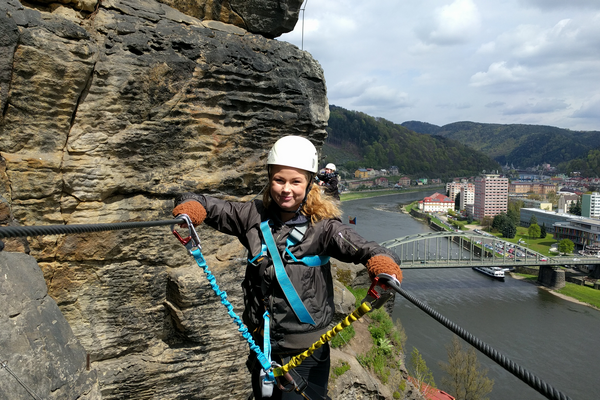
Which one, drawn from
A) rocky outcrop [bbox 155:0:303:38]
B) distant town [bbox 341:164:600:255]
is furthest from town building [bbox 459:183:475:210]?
rocky outcrop [bbox 155:0:303:38]

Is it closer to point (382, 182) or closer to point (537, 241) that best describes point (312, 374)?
point (537, 241)

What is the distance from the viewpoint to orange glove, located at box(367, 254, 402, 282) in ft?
5.97

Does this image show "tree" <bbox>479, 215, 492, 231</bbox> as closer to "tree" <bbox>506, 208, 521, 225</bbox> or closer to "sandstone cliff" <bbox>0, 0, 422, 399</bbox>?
"tree" <bbox>506, 208, 521, 225</bbox>

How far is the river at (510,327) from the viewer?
1931cm

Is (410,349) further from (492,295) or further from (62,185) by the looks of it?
(62,185)

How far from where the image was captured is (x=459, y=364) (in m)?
18.3

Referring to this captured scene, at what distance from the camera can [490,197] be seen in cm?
6569

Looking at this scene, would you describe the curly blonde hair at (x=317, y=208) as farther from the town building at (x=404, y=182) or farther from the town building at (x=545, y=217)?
the town building at (x=404, y=182)

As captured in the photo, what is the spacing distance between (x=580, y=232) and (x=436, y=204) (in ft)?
74.7

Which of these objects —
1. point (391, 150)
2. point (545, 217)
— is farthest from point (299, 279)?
point (391, 150)

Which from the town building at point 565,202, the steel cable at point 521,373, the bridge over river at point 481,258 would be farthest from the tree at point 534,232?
the steel cable at point 521,373

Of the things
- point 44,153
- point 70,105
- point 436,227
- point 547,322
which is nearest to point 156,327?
point 44,153

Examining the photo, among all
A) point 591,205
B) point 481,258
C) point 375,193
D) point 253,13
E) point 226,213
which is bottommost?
point 481,258

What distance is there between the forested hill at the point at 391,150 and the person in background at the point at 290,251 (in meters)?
111
